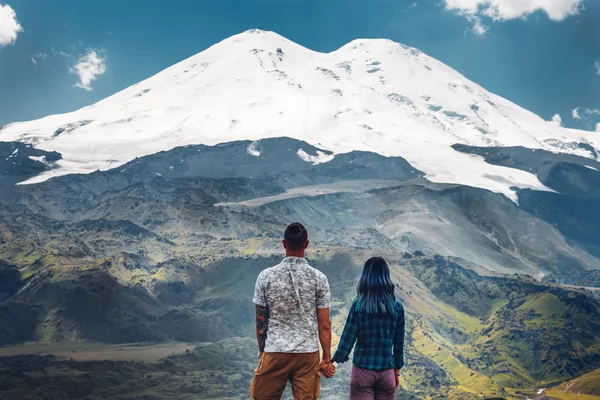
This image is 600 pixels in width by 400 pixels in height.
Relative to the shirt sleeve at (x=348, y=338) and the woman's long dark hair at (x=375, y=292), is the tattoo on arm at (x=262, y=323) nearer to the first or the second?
the shirt sleeve at (x=348, y=338)

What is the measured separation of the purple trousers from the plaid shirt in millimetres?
98

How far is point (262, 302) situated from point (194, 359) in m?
191

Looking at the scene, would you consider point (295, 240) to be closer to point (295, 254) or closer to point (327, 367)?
point (295, 254)

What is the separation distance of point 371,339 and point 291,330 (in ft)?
5.14

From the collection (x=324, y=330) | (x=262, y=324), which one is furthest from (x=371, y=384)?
(x=262, y=324)

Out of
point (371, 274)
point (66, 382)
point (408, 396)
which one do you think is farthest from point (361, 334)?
point (408, 396)

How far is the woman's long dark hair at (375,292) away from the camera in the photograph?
12031 mm

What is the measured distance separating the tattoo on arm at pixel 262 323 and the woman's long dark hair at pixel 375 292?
1.68m

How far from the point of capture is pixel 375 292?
1209cm

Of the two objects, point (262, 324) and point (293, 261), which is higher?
point (293, 261)

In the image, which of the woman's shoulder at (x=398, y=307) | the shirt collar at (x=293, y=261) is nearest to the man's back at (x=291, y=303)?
the shirt collar at (x=293, y=261)

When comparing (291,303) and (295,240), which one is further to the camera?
(295,240)

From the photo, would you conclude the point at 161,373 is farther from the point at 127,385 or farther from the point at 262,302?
the point at 262,302

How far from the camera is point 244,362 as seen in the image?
200 meters
